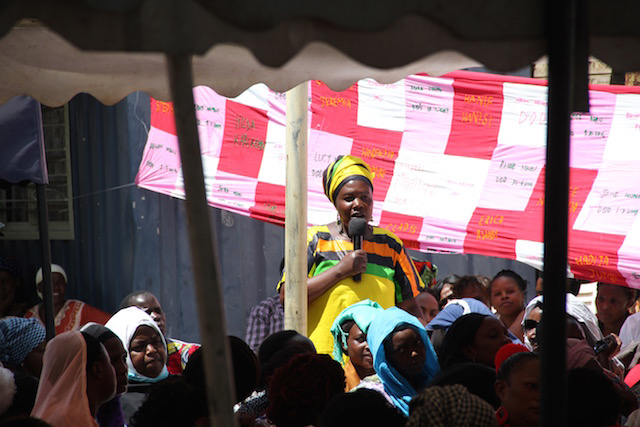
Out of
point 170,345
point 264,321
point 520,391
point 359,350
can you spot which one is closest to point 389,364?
point 359,350

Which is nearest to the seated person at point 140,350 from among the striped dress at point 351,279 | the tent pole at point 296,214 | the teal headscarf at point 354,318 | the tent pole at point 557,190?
the tent pole at point 296,214

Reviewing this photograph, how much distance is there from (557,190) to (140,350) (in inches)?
122

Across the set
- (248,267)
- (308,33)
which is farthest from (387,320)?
(248,267)

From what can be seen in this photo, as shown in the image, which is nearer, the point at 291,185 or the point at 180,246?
the point at 291,185

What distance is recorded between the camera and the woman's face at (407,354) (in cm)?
392

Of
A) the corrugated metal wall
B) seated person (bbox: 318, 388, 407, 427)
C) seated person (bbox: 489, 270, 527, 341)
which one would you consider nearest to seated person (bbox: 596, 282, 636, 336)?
seated person (bbox: 489, 270, 527, 341)

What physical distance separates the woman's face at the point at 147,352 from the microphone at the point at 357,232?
1.19 metres

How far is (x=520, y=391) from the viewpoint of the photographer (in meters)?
3.22

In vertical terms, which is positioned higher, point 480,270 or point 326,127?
point 326,127

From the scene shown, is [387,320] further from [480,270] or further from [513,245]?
[480,270]

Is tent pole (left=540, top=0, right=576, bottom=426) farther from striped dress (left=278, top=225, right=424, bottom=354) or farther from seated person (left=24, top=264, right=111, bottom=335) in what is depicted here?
seated person (left=24, top=264, right=111, bottom=335)

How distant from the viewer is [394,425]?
105 inches

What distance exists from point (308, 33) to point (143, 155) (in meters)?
4.76

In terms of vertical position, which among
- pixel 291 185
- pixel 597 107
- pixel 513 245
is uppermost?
pixel 597 107
